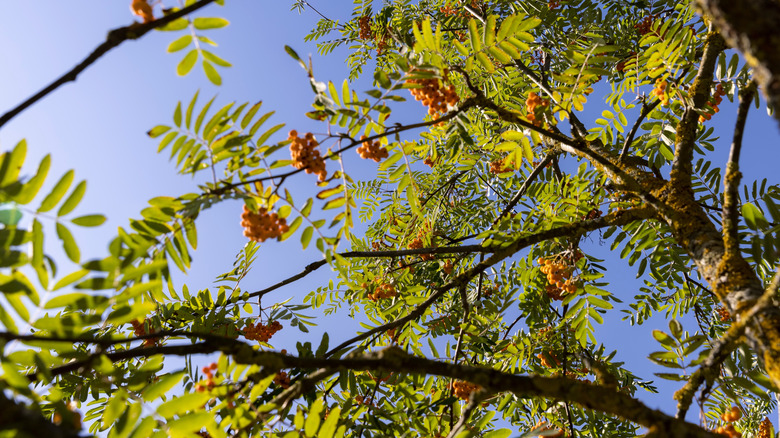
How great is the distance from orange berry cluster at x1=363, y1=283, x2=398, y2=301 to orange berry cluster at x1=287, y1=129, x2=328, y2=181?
2113mm

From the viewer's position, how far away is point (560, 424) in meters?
3.37

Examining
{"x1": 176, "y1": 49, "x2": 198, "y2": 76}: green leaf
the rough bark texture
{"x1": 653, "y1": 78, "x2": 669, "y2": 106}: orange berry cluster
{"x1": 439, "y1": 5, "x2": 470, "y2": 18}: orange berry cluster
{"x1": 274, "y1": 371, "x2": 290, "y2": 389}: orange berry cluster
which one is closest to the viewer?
the rough bark texture

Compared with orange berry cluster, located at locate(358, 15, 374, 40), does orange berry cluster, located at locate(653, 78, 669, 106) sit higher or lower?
lower

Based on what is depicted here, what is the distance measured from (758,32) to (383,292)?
3.36 metres

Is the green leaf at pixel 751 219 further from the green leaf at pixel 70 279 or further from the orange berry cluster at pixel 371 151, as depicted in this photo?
the green leaf at pixel 70 279

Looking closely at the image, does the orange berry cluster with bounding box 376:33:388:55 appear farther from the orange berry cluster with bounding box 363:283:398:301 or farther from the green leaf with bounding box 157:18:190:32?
the green leaf with bounding box 157:18:190:32

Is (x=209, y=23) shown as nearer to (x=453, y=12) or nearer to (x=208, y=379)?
(x=208, y=379)

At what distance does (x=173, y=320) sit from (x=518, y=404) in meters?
2.63

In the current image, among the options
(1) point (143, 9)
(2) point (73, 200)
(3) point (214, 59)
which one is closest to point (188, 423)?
(2) point (73, 200)

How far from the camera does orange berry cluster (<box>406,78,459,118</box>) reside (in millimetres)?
2234

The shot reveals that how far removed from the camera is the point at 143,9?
1.83 metres

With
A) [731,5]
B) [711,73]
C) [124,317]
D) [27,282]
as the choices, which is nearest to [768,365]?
[731,5]

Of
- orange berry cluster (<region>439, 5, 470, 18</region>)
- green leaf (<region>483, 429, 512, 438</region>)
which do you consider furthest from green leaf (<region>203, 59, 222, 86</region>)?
orange berry cluster (<region>439, 5, 470, 18</region>)

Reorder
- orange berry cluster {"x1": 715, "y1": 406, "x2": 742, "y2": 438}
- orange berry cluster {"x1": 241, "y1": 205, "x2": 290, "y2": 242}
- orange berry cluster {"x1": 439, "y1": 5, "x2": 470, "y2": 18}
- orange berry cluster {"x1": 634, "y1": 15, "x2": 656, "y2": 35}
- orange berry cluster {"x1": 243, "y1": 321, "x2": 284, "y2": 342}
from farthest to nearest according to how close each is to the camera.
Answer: orange berry cluster {"x1": 439, "y1": 5, "x2": 470, "y2": 18} < orange berry cluster {"x1": 634, "y1": 15, "x2": 656, "y2": 35} < orange berry cluster {"x1": 243, "y1": 321, "x2": 284, "y2": 342} < orange berry cluster {"x1": 241, "y1": 205, "x2": 290, "y2": 242} < orange berry cluster {"x1": 715, "y1": 406, "x2": 742, "y2": 438}
